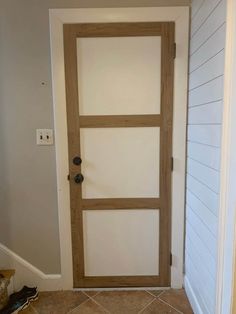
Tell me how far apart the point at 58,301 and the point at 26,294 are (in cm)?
25

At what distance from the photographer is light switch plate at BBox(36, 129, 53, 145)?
6.12ft

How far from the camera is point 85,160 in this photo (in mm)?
1889

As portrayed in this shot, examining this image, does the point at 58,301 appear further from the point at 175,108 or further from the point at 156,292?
the point at 175,108

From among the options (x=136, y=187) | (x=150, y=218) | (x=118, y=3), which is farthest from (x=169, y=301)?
(x=118, y=3)

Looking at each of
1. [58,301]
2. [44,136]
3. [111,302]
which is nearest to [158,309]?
[111,302]

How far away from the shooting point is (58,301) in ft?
6.23

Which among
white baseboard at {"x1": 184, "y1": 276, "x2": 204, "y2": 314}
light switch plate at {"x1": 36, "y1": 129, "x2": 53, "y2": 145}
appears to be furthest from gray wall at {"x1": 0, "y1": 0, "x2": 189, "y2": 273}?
white baseboard at {"x1": 184, "y1": 276, "x2": 204, "y2": 314}

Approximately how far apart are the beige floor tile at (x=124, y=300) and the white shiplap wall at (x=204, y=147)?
1.14 ft

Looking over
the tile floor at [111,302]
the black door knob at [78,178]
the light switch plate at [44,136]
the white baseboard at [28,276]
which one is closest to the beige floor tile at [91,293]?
the tile floor at [111,302]

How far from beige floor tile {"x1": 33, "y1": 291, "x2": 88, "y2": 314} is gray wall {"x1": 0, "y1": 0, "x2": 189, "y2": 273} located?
182 mm

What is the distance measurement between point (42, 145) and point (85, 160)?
33 cm

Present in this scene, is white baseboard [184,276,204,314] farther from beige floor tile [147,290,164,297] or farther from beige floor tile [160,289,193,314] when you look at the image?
beige floor tile [147,290,164,297]

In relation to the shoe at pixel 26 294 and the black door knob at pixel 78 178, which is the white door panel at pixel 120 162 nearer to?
the black door knob at pixel 78 178

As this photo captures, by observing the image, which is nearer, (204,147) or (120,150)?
(204,147)
